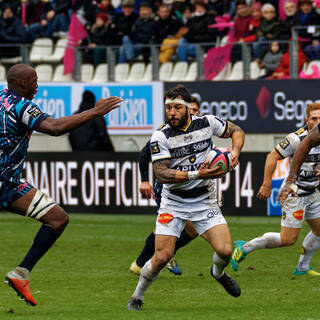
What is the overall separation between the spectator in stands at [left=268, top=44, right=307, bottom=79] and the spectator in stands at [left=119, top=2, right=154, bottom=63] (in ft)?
10.3

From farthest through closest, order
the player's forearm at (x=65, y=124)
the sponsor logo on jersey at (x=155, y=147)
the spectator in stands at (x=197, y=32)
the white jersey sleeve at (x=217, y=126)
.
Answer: the spectator in stands at (x=197, y=32), the white jersey sleeve at (x=217, y=126), the sponsor logo on jersey at (x=155, y=147), the player's forearm at (x=65, y=124)

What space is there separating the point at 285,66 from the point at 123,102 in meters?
4.64

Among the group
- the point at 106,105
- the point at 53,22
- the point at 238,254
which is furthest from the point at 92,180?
the point at 106,105

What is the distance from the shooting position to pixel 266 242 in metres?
11.5

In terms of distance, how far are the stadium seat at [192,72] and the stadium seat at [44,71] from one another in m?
3.90

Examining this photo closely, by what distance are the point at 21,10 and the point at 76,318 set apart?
60.3ft

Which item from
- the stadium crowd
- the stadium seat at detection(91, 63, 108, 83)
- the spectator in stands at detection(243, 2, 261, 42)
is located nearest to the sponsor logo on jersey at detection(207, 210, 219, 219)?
the stadium crowd

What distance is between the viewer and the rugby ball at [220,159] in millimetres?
8844

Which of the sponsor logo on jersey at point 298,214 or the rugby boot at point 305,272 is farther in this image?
the rugby boot at point 305,272

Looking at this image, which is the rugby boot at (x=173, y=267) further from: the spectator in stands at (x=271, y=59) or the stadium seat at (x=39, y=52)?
the stadium seat at (x=39, y=52)

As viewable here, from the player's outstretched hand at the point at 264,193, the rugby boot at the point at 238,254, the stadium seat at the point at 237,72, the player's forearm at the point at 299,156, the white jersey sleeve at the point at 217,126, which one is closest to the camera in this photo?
the player's forearm at the point at 299,156

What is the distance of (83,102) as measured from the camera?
73.2 ft

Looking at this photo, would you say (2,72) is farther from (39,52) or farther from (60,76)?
(60,76)

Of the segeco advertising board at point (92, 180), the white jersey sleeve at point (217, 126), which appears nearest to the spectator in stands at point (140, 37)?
the segeco advertising board at point (92, 180)
